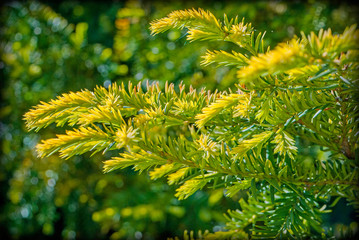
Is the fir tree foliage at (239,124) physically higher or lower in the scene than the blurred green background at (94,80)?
higher

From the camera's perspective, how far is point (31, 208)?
1.22 meters

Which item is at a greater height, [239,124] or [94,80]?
[239,124]

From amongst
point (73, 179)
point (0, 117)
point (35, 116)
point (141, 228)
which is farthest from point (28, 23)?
point (35, 116)

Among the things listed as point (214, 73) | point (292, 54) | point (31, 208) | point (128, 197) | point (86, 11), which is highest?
point (292, 54)

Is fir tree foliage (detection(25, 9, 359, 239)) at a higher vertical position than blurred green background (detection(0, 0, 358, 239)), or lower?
higher


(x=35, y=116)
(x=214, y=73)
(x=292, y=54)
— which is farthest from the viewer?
(x=214, y=73)

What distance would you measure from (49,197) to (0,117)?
15.1 inches

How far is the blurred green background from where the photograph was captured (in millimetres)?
992

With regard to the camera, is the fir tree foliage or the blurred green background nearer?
the fir tree foliage

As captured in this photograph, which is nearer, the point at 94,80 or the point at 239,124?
the point at 239,124

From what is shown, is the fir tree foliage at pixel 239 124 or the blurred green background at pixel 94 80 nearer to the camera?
the fir tree foliage at pixel 239 124

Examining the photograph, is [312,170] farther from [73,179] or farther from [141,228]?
[73,179]

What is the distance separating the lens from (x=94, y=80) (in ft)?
3.90

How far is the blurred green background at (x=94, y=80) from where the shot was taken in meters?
0.99
